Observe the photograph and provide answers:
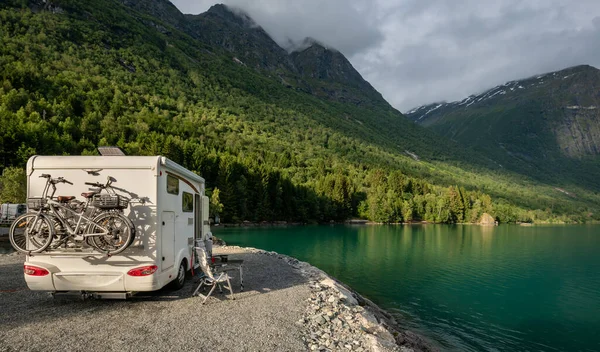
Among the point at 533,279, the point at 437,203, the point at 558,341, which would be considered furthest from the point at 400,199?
the point at 558,341

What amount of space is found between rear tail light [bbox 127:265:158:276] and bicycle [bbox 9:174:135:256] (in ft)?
2.19

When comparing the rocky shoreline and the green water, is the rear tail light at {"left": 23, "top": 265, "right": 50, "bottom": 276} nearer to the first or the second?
the rocky shoreline

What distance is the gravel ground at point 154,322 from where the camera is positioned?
7.20 m

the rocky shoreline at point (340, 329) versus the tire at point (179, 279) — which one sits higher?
the tire at point (179, 279)

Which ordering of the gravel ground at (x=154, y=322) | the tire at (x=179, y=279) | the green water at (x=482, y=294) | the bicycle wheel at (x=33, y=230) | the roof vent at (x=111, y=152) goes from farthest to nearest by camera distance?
the green water at (x=482, y=294) < the tire at (x=179, y=279) < the roof vent at (x=111, y=152) < the bicycle wheel at (x=33, y=230) < the gravel ground at (x=154, y=322)

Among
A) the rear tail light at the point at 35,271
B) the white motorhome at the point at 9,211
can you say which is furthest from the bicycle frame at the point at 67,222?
the white motorhome at the point at 9,211

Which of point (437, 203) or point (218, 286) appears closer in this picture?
point (218, 286)

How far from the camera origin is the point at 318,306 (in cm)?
1087

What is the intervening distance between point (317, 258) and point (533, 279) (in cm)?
1840

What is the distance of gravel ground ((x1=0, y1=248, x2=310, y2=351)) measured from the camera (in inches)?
283

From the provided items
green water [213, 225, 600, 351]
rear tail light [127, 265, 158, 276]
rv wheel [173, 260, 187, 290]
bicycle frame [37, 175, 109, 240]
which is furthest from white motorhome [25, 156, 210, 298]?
green water [213, 225, 600, 351]

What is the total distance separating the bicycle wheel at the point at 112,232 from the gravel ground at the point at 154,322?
5.84ft

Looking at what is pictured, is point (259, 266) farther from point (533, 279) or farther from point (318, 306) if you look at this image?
point (533, 279)

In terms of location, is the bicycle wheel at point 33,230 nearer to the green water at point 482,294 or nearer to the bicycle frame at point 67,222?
the bicycle frame at point 67,222
